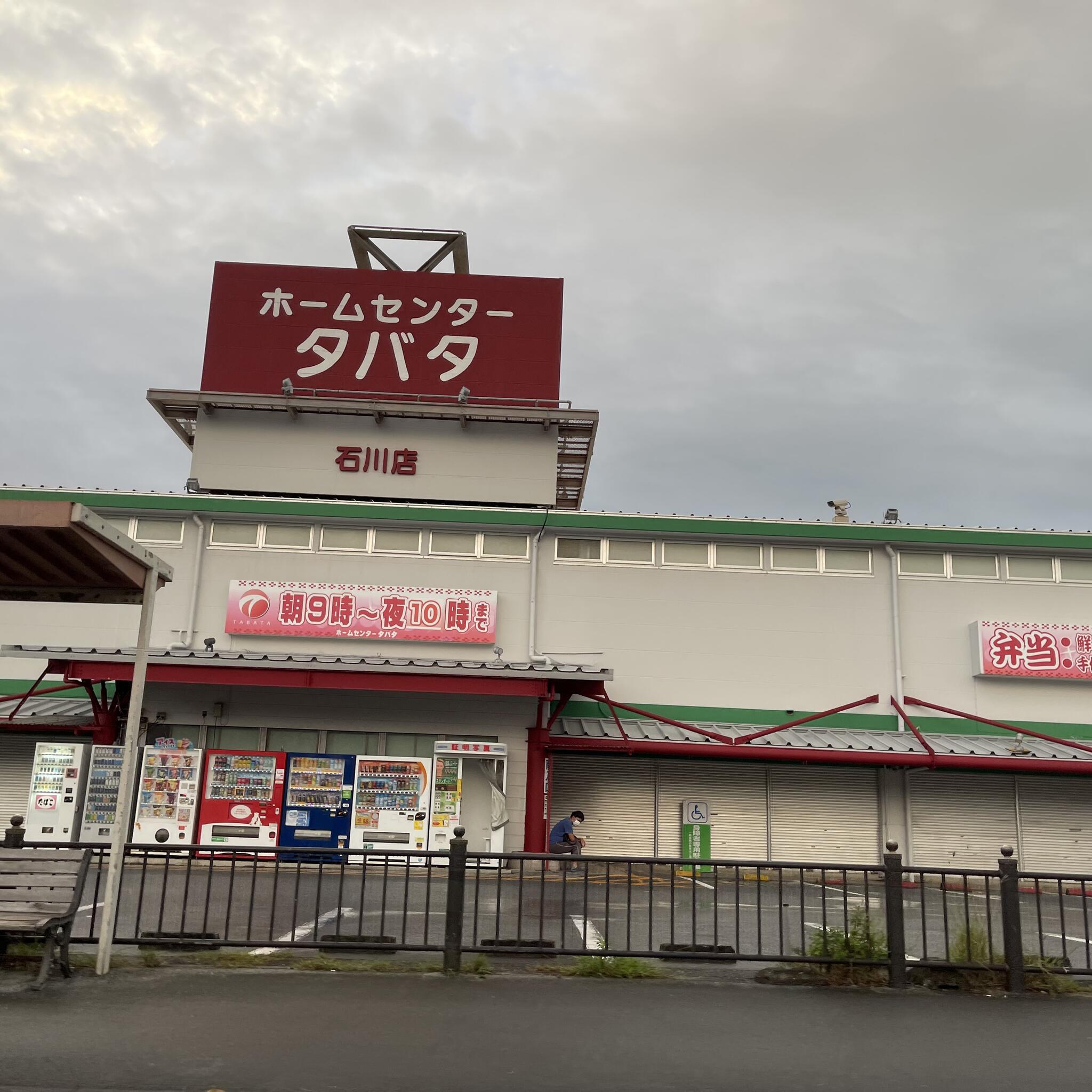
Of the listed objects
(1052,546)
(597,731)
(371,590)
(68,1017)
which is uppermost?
(1052,546)

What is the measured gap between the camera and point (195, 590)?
24328 millimetres

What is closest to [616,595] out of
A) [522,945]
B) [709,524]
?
[709,524]

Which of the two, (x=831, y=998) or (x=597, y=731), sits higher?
(x=597, y=731)

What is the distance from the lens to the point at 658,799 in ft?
76.4

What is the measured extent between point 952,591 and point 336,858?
15814 millimetres

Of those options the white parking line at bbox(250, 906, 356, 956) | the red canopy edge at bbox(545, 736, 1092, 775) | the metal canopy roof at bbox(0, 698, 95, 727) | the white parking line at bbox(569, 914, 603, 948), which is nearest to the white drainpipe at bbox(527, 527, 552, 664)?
the red canopy edge at bbox(545, 736, 1092, 775)

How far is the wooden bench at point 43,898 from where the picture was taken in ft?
27.9

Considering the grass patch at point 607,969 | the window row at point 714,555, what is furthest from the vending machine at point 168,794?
the grass patch at point 607,969

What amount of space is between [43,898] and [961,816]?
20.6 metres

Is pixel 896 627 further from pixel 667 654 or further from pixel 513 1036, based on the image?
pixel 513 1036

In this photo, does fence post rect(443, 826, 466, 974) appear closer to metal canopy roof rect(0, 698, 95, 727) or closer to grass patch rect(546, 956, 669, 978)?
grass patch rect(546, 956, 669, 978)

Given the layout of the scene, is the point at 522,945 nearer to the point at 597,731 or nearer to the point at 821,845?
the point at 597,731

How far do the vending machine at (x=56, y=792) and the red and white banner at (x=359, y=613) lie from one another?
4.91 metres

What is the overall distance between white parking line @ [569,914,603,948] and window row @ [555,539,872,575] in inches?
463
